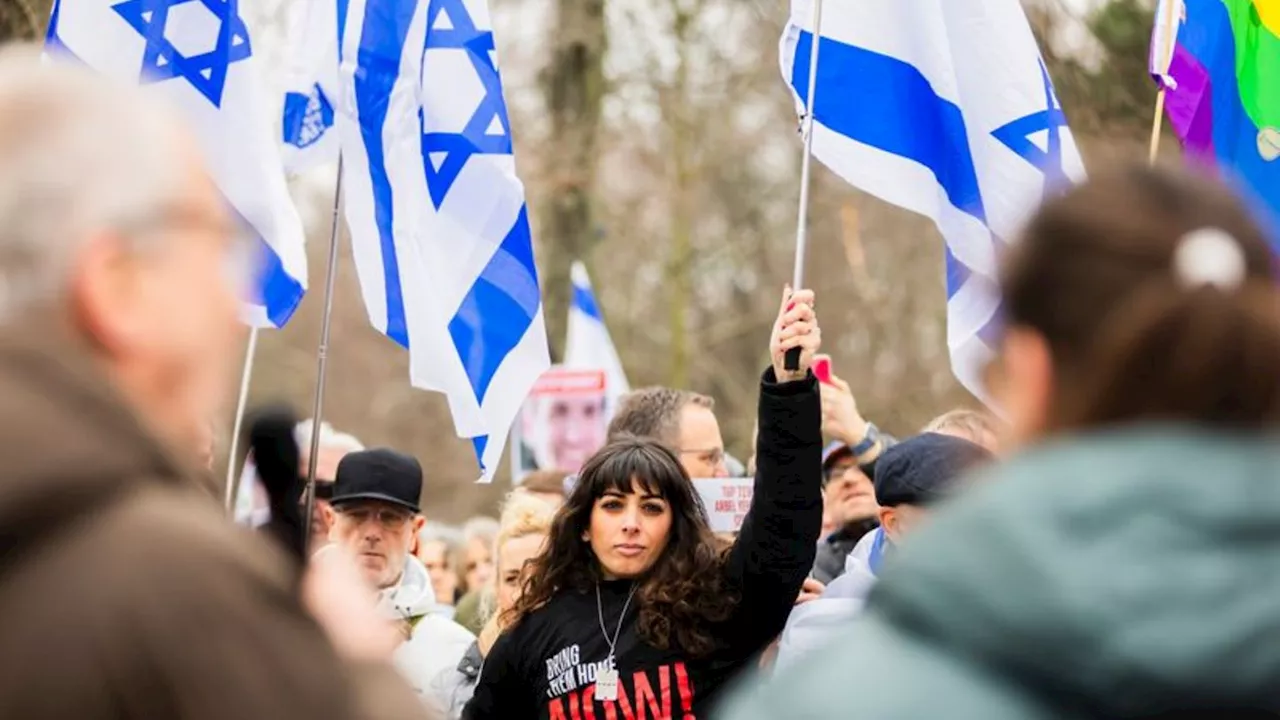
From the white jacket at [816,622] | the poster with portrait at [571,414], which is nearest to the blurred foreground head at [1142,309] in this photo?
the white jacket at [816,622]

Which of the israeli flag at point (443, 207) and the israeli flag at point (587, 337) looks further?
the israeli flag at point (587, 337)

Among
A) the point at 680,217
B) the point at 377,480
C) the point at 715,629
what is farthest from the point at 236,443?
the point at 680,217

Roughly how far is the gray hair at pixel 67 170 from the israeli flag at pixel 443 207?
181 inches

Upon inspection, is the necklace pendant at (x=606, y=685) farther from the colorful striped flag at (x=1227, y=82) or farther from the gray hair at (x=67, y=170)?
the gray hair at (x=67, y=170)

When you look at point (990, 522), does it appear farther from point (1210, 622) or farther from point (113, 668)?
point (113, 668)

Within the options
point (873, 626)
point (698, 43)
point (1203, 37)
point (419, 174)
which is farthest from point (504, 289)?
point (698, 43)

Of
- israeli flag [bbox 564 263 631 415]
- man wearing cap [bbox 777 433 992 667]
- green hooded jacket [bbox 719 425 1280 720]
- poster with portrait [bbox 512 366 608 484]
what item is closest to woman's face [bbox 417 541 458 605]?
poster with portrait [bbox 512 366 608 484]

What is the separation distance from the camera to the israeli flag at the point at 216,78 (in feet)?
21.5

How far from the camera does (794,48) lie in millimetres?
6312

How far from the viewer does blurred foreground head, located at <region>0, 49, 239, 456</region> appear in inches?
80.4

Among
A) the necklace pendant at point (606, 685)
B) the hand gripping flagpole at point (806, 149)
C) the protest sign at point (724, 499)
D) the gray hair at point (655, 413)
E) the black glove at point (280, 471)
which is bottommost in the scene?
the necklace pendant at point (606, 685)

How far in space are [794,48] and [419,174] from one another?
1.39 m

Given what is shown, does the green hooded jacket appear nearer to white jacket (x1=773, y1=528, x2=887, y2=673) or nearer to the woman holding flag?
white jacket (x1=773, y1=528, x2=887, y2=673)

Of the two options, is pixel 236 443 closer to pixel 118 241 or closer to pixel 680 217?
pixel 118 241
